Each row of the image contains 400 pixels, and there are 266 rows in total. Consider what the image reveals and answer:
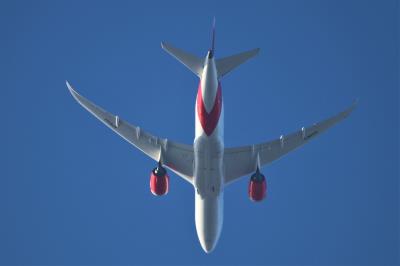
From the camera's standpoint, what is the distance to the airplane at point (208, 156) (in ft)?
157

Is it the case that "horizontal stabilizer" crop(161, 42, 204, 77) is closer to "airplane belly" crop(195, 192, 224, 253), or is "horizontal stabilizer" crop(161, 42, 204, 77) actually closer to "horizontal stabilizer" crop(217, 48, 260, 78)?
"horizontal stabilizer" crop(217, 48, 260, 78)

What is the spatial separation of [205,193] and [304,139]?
22.8ft

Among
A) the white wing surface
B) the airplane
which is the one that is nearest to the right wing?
the airplane

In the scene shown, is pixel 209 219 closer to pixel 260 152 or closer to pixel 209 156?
pixel 209 156

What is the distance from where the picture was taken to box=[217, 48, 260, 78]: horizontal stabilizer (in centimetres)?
4703

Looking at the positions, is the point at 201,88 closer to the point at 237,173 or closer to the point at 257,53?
the point at 257,53

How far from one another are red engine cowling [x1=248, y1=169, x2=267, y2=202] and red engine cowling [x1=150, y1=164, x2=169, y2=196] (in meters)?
5.16

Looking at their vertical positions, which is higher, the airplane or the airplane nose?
the airplane

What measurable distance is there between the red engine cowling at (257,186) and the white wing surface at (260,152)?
1.18 meters

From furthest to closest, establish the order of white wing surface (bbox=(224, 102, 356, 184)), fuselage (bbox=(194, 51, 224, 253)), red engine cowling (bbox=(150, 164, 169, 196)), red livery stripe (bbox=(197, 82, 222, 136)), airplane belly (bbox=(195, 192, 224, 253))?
airplane belly (bbox=(195, 192, 224, 253)) → white wing surface (bbox=(224, 102, 356, 184)) → red engine cowling (bbox=(150, 164, 169, 196)) → red livery stripe (bbox=(197, 82, 222, 136)) → fuselage (bbox=(194, 51, 224, 253))

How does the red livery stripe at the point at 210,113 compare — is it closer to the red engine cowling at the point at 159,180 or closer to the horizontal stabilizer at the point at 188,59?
the horizontal stabilizer at the point at 188,59

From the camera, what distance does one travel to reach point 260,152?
5075 cm

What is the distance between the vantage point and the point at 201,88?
46.0m

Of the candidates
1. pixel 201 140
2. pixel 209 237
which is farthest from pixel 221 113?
pixel 209 237
